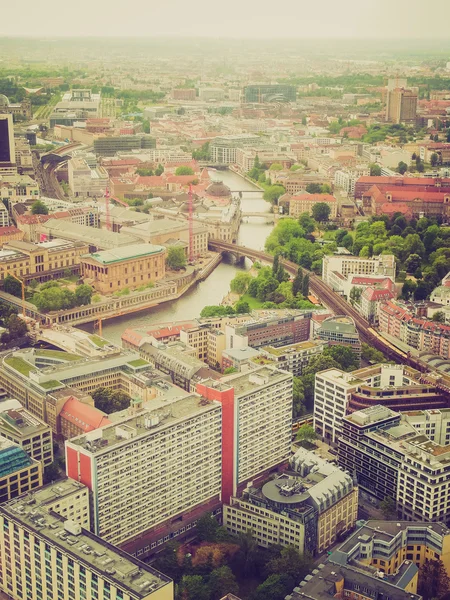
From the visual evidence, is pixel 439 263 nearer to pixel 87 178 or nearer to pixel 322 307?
pixel 322 307

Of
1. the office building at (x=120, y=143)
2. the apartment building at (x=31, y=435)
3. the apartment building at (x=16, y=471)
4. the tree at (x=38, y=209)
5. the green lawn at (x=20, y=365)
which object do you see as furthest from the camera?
the office building at (x=120, y=143)

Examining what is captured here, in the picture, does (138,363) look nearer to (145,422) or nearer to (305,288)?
(145,422)

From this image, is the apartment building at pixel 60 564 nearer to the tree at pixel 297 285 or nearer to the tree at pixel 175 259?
the tree at pixel 297 285

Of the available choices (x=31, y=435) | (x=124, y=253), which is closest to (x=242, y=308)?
(x=124, y=253)

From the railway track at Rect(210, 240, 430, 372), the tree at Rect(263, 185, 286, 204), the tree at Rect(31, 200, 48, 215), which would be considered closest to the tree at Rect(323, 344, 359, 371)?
the railway track at Rect(210, 240, 430, 372)

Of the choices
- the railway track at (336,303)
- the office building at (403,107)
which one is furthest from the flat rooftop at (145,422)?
the office building at (403,107)

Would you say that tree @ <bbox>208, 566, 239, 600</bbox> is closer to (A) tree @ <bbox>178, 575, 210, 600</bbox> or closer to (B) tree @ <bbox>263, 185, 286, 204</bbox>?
(A) tree @ <bbox>178, 575, 210, 600</bbox>
